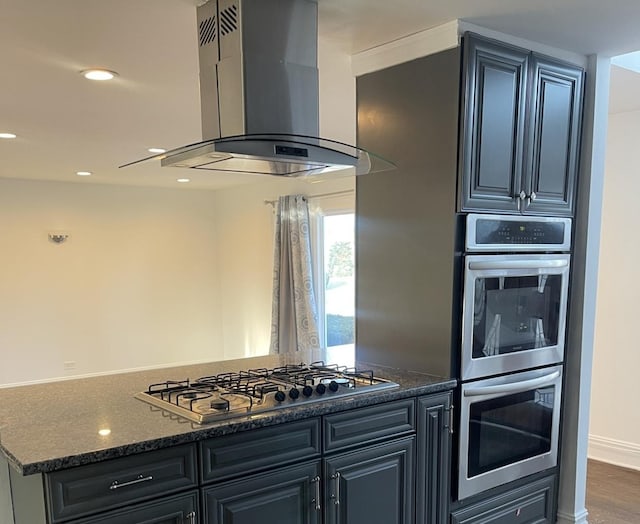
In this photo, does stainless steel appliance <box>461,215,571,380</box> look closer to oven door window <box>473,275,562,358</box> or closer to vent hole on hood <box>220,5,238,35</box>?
oven door window <box>473,275,562,358</box>

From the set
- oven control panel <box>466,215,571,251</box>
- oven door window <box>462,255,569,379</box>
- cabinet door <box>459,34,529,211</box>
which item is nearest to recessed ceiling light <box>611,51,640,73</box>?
cabinet door <box>459,34,529,211</box>

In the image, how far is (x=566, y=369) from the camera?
9.01ft

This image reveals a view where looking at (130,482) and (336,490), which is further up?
(130,482)

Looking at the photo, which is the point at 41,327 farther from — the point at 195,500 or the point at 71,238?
the point at 195,500

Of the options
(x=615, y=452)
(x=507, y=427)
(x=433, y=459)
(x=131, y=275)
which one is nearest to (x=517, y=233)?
(x=507, y=427)

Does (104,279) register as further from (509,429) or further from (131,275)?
(509,429)

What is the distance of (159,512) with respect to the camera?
1535mm

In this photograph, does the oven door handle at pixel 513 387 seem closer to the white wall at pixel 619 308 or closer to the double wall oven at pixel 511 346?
the double wall oven at pixel 511 346

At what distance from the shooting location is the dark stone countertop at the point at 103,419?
143 cm

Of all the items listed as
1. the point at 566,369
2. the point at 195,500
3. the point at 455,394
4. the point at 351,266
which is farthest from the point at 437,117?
the point at 351,266

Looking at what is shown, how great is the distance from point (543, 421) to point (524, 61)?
5.39ft

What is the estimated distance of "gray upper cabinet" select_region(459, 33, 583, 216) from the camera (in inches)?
86.6

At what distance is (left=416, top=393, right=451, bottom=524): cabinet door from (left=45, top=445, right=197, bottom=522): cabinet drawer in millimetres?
955

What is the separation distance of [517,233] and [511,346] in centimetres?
50
